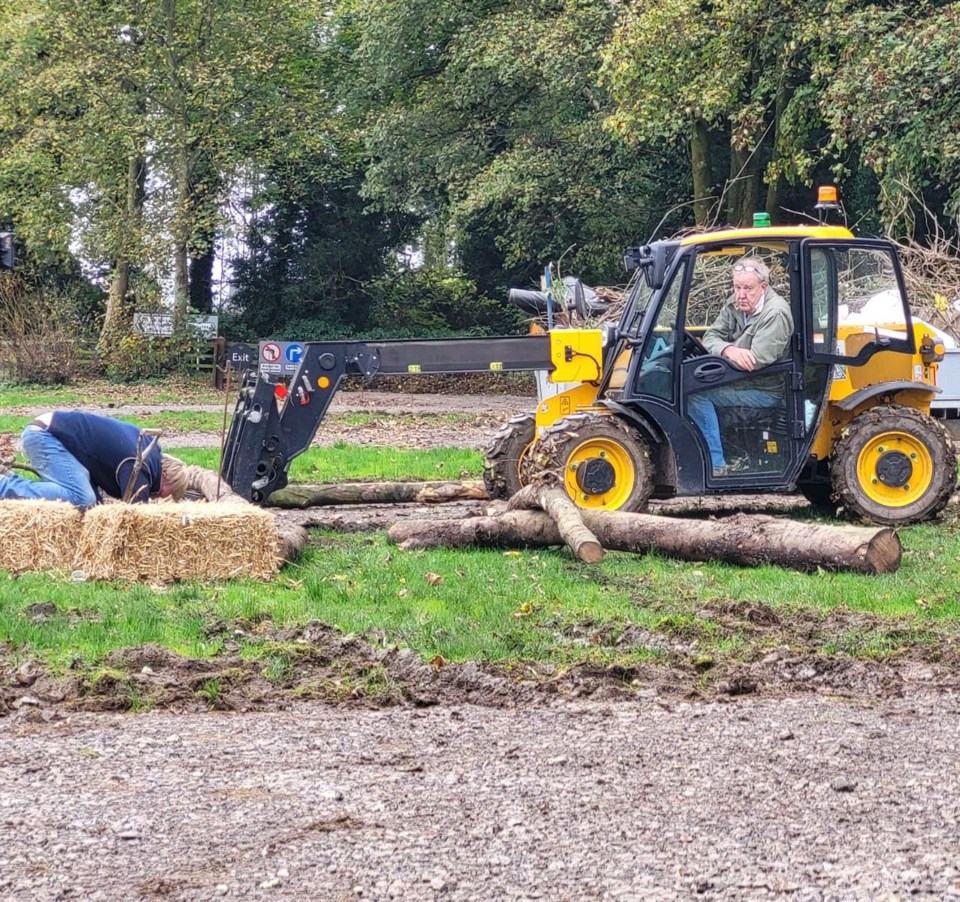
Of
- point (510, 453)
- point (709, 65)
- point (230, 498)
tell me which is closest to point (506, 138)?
point (709, 65)

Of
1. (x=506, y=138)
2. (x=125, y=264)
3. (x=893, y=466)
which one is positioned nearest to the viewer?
(x=893, y=466)

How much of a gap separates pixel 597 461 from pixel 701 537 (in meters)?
1.55

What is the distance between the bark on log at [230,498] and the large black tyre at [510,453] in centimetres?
220

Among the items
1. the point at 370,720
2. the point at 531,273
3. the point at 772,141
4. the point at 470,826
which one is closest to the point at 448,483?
the point at 370,720

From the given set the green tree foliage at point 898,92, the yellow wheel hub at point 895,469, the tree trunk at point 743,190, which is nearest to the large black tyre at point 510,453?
the yellow wheel hub at point 895,469

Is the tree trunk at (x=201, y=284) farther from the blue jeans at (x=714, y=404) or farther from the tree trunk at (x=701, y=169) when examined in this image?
the blue jeans at (x=714, y=404)

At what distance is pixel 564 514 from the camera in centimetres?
986

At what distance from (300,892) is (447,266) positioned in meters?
39.6

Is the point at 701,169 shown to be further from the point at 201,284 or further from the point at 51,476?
the point at 51,476

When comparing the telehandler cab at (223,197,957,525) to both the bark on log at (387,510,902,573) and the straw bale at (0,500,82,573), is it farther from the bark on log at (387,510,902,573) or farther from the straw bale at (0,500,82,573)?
the straw bale at (0,500,82,573)

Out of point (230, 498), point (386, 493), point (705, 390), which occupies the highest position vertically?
point (705, 390)

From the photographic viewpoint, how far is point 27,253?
138 feet

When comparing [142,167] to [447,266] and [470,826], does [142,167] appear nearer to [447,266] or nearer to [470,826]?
[447,266]

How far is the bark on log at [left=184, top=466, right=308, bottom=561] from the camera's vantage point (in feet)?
31.7
